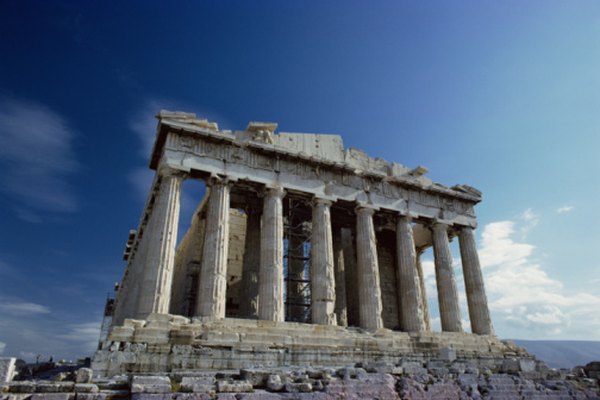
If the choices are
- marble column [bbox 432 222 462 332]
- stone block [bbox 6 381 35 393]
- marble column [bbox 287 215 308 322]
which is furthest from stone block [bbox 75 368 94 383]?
marble column [bbox 432 222 462 332]

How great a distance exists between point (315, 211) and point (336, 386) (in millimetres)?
12664

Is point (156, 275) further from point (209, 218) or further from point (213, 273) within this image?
point (209, 218)

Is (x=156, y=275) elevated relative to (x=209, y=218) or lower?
lower

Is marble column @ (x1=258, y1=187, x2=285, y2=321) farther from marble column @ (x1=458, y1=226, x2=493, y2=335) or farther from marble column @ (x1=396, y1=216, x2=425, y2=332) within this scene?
marble column @ (x1=458, y1=226, x2=493, y2=335)

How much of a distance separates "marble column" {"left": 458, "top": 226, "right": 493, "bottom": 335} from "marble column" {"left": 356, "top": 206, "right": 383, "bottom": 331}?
5687mm

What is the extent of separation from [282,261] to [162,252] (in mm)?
4981

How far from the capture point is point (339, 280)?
22.6 metres

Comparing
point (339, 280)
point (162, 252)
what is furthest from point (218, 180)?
point (339, 280)

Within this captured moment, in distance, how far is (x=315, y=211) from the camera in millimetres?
19734

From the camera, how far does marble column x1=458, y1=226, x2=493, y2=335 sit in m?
21.5

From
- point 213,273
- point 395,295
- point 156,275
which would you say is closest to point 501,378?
point 213,273

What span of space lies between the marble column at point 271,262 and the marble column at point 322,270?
6.04 feet

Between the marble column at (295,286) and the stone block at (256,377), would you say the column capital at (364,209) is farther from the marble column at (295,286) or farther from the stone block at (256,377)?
the stone block at (256,377)

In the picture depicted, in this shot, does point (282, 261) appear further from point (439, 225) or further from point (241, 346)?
point (439, 225)
